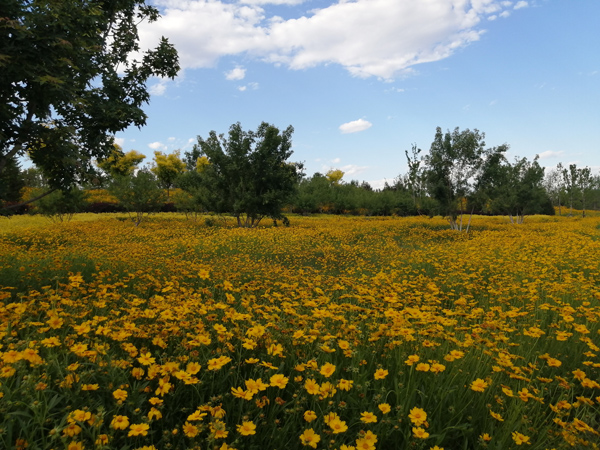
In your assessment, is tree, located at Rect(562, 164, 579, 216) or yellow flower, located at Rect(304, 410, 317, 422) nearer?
yellow flower, located at Rect(304, 410, 317, 422)

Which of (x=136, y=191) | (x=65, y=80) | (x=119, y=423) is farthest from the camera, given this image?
(x=136, y=191)

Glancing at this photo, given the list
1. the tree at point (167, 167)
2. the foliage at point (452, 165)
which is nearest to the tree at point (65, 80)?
the foliage at point (452, 165)

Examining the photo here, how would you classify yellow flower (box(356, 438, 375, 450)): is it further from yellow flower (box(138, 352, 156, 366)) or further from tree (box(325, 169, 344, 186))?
tree (box(325, 169, 344, 186))

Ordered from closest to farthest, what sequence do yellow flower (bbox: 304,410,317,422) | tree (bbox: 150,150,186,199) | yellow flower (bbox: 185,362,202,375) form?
yellow flower (bbox: 304,410,317,422), yellow flower (bbox: 185,362,202,375), tree (bbox: 150,150,186,199)

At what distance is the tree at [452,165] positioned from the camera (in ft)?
72.3

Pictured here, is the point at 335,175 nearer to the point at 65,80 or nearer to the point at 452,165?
the point at 452,165

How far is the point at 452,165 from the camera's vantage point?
2270 centimetres

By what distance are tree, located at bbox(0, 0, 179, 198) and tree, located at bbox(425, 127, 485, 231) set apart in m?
19.4

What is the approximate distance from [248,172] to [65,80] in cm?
1743

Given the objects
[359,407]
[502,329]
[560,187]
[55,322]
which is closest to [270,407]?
[359,407]

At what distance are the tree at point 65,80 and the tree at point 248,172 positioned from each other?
13748 millimetres

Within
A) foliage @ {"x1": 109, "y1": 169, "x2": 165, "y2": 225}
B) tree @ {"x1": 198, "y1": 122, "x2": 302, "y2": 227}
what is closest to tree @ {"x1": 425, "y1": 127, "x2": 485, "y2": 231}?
tree @ {"x1": 198, "y1": 122, "x2": 302, "y2": 227}

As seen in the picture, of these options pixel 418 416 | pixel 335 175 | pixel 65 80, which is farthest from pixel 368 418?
pixel 335 175

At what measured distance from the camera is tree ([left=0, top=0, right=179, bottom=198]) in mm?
4082
